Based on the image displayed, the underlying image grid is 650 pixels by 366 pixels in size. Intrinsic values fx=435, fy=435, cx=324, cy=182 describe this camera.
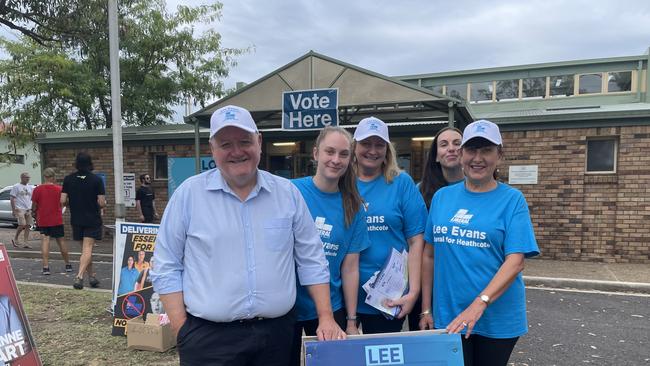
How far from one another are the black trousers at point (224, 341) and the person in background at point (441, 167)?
109 centimetres

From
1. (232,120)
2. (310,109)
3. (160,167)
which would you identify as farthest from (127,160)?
(232,120)

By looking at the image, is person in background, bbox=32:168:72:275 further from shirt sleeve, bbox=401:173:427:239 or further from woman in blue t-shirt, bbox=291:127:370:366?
shirt sleeve, bbox=401:173:427:239

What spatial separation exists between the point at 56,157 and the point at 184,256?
42.3 ft

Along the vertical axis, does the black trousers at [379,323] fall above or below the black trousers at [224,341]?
below

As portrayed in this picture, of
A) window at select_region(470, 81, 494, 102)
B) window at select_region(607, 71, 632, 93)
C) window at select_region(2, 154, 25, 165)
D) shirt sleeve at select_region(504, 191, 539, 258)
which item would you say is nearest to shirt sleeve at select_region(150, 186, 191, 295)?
shirt sleeve at select_region(504, 191, 539, 258)

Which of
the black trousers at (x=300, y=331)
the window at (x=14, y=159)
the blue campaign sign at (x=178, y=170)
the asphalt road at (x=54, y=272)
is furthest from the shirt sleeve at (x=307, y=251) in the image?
the window at (x=14, y=159)

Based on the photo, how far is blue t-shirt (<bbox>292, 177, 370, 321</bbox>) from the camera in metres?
2.33

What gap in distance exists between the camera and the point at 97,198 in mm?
6500

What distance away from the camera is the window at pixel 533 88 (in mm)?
17594

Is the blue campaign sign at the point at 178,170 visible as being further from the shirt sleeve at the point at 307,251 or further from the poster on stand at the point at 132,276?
the shirt sleeve at the point at 307,251

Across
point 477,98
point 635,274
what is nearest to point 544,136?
point 635,274

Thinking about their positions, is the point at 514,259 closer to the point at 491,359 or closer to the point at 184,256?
the point at 491,359

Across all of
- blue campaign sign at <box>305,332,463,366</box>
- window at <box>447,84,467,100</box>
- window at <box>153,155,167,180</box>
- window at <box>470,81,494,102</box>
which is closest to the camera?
blue campaign sign at <box>305,332,463,366</box>

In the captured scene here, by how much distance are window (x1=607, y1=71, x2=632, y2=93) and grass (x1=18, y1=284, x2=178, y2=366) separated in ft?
60.6
